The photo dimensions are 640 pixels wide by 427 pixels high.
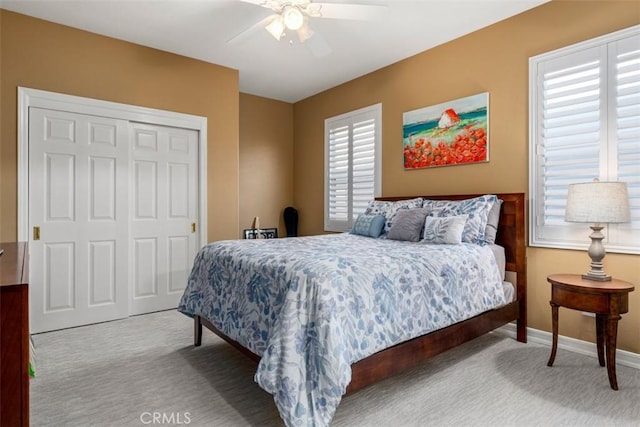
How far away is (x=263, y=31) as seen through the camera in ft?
11.3

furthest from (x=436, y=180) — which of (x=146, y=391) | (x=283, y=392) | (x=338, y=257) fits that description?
(x=146, y=391)

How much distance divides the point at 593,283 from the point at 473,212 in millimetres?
961

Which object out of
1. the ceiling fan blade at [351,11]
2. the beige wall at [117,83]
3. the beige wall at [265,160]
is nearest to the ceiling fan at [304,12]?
the ceiling fan blade at [351,11]

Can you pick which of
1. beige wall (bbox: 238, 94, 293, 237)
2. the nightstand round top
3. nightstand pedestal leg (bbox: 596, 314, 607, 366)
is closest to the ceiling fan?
the nightstand round top

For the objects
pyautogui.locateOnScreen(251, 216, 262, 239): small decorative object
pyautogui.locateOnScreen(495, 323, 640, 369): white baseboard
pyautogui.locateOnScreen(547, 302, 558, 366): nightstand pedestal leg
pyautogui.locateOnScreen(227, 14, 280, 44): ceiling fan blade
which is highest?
pyautogui.locateOnScreen(227, 14, 280, 44): ceiling fan blade

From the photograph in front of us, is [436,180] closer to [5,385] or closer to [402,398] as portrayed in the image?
[402,398]

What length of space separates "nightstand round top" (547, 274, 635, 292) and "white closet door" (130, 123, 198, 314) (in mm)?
3612

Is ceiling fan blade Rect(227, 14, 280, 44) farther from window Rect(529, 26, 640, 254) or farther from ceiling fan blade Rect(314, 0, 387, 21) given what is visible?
window Rect(529, 26, 640, 254)

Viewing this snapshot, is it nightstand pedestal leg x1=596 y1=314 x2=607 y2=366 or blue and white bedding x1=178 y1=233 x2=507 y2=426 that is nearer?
blue and white bedding x1=178 y1=233 x2=507 y2=426

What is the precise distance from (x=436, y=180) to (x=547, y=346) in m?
1.81

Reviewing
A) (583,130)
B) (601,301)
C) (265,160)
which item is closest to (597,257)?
(601,301)

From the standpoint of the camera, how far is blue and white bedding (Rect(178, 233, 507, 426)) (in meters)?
1.62

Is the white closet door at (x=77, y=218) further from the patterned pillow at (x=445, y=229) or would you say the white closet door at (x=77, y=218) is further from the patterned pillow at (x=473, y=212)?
the patterned pillow at (x=473, y=212)

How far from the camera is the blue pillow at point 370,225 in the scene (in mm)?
3503
